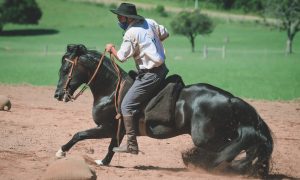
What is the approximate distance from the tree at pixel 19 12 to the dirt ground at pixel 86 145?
249ft

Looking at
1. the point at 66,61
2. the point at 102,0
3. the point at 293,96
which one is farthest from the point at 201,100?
the point at 102,0

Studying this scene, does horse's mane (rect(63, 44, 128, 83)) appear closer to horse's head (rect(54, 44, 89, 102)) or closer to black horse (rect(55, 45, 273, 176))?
horse's head (rect(54, 44, 89, 102))

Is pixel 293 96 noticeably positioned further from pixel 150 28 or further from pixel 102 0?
pixel 102 0

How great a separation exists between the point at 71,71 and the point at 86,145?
9.32ft

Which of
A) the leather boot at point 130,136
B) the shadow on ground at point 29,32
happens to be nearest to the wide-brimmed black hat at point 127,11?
the leather boot at point 130,136

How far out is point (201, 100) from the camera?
922 cm

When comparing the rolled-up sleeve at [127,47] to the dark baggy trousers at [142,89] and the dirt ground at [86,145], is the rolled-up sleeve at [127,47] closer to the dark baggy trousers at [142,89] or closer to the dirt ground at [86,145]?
the dark baggy trousers at [142,89]

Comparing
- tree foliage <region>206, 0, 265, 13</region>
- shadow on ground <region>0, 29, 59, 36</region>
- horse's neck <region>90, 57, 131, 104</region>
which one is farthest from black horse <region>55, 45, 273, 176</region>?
tree foliage <region>206, 0, 265, 13</region>

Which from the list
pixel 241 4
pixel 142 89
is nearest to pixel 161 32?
Result: pixel 142 89

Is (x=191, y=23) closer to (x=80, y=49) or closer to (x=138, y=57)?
(x=80, y=49)

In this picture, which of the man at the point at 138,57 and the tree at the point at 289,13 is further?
the tree at the point at 289,13

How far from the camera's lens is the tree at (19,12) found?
93250 millimetres

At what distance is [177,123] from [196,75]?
77.8 feet

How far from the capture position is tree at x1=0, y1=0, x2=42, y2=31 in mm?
93250
